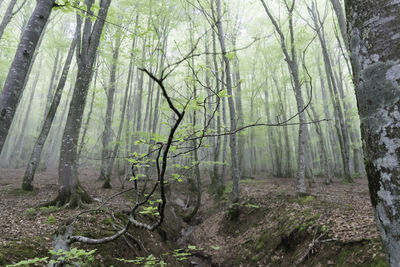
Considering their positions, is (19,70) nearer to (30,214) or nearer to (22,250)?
(22,250)

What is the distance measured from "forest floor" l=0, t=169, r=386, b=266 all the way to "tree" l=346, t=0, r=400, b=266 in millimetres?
2781

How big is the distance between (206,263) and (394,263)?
A: 594cm

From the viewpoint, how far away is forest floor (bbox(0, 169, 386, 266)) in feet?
11.8

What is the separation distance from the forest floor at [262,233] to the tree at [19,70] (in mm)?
1925

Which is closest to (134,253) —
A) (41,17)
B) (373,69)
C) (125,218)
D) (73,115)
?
(125,218)

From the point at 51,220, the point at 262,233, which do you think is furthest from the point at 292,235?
the point at 51,220

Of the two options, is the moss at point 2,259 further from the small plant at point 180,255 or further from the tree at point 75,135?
the tree at point 75,135

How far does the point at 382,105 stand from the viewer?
4.03 feet

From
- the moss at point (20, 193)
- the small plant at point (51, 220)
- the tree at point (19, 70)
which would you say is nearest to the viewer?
the tree at point (19, 70)

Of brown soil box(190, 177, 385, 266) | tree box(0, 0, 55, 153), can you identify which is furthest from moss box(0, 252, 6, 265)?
brown soil box(190, 177, 385, 266)

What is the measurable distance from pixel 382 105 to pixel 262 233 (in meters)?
5.78

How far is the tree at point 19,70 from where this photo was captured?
110 inches

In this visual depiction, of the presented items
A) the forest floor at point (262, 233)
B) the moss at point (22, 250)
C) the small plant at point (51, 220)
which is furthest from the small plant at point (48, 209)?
the moss at point (22, 250)

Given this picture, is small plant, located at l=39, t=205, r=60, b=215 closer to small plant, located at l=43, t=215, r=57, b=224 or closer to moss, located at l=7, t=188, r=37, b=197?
small plant, located at l=43, t=215, r=57, b=224
